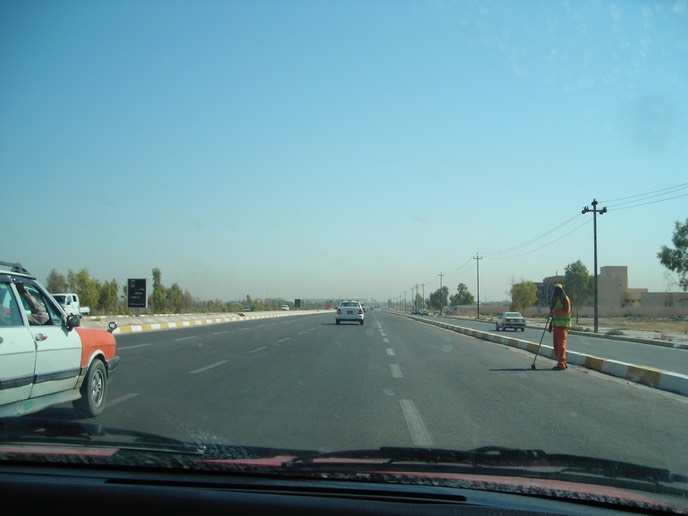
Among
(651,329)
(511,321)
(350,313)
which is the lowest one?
(651,329)

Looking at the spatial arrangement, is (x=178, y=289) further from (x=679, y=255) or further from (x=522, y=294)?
(x=679, y=255)

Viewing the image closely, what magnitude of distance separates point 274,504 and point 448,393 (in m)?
7.01

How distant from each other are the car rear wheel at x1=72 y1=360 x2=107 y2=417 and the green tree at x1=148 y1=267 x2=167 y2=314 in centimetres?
6974

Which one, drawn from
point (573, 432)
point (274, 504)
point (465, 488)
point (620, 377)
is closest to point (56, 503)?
point (274, 504)

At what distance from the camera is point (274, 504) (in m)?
3.01

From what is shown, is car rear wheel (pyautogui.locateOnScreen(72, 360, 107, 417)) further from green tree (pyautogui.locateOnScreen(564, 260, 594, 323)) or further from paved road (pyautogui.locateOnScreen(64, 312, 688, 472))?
green tree (pyautogui.locateOnScreen(564, 260, 594, 323))

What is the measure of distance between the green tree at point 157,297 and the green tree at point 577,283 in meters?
60.2

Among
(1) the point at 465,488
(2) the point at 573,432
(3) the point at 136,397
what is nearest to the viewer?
(1) the point at 465,488

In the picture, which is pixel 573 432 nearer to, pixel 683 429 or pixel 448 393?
pixel 683 429

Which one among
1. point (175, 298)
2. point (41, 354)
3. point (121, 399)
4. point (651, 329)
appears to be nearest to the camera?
point (41, 354)

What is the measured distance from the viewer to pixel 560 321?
42.0ft

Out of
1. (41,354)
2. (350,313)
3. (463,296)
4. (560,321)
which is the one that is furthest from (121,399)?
(463,296)

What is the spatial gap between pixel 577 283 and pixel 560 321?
264 ft

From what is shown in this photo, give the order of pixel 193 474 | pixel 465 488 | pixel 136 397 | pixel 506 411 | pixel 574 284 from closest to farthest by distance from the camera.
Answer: pixel 465 488 → pixel 193 474 → pixel 506 411 → pixel 136 397 → pixel 574 284
